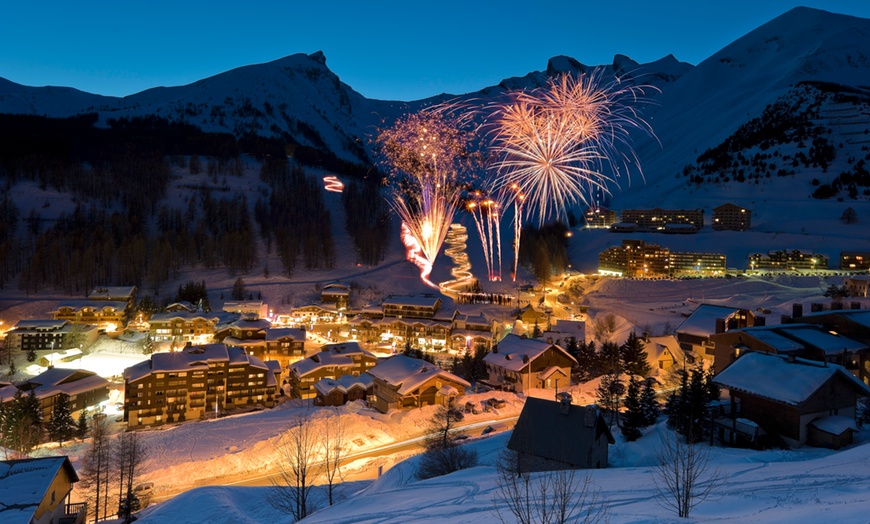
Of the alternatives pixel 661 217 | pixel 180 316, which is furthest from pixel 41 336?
pixel 661 217

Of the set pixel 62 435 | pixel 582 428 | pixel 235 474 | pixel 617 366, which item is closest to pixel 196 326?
pixel 62 435

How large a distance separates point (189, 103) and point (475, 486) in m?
156

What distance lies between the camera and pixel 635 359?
31578 mm

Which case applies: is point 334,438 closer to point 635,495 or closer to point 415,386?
point 415,386

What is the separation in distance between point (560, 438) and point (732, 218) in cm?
7777

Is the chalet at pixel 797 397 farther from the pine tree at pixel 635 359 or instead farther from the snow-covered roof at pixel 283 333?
the snow-covered roof at pixel 283 333

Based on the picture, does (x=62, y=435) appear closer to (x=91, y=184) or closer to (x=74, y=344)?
(x=74, y=344)

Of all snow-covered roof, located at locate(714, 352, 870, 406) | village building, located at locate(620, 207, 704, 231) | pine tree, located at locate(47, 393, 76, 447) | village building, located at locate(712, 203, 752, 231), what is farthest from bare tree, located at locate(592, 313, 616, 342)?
village building, located at locate(712, 203, 752, 231)

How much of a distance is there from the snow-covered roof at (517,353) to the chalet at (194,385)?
1694cm

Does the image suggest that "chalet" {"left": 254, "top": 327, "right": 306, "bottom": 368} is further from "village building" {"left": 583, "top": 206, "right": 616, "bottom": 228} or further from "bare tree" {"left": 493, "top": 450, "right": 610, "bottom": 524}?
"village building" {"left": 583, "top": 206, "right": 616, "bottom": 228}

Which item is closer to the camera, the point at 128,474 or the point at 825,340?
the point at 128,474

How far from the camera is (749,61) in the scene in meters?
159

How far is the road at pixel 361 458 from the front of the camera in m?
21.4

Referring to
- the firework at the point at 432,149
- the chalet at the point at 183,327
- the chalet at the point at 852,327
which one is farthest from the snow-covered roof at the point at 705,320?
the chalet at the point at 183,327
